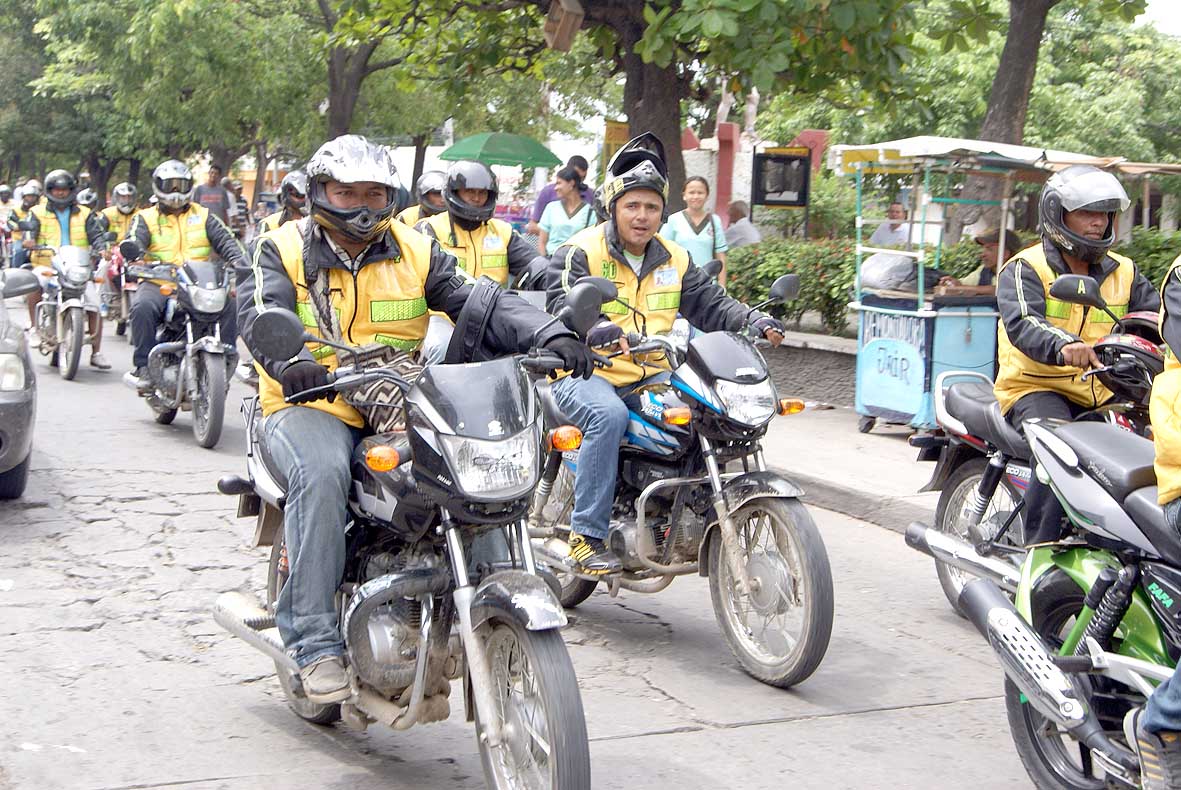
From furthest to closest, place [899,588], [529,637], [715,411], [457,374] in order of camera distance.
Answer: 1. [899,588]
2. [715,411]
3. [457,374]
4. [529,637]

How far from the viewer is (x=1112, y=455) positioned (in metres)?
3.94

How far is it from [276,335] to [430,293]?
41.6 inches

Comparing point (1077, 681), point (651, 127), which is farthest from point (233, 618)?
point (651, 127)

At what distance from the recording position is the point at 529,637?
11.7ft

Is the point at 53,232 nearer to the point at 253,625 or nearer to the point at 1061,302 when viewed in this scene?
the point at 253,625

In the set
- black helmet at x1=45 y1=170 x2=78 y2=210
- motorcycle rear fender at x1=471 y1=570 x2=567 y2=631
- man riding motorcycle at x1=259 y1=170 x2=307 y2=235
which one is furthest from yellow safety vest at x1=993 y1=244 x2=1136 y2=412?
black helmet at x1=45 y1=170 x2=78 y2=210

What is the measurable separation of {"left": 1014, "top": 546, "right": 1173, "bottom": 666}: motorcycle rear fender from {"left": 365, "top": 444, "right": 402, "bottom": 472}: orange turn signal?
1.82 m

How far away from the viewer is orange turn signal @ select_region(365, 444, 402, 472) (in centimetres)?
374

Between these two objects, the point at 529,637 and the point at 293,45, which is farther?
the point at 293,45

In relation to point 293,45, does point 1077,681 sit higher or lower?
lower

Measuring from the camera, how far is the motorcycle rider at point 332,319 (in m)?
4.06

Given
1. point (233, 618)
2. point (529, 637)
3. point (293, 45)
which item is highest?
point (293, 45)

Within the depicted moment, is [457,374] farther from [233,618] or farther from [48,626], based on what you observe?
[48,626]

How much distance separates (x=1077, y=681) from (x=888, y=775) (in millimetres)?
866
